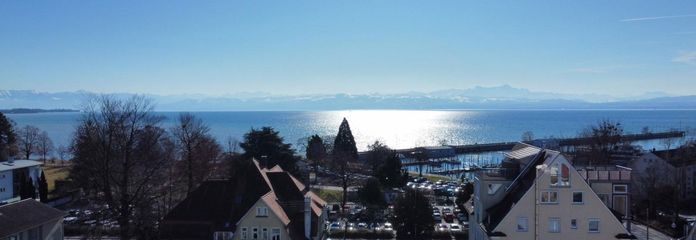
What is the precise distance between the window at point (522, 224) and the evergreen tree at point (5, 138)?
6443cm

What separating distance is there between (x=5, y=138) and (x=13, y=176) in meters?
19.8

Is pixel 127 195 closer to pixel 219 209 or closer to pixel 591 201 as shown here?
pixel 219 209

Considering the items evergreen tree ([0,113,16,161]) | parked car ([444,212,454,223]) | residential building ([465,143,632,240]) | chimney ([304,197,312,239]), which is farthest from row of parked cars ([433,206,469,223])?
evergreen tree ([0,113,16,161])

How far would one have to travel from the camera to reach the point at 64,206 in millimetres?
53906

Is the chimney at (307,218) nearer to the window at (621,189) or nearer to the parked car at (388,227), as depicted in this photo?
the window at (621,189)

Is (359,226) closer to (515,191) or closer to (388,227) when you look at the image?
(388,227)

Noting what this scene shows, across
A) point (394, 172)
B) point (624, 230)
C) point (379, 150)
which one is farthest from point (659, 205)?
point (379, 150)

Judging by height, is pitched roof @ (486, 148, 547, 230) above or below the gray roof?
above

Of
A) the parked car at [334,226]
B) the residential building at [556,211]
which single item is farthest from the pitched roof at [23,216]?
the residential building at [556,211]

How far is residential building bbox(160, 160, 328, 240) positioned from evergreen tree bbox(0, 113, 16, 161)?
4958cm

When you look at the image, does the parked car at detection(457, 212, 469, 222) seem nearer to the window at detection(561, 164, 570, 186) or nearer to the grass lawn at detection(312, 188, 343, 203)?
the grass lawn at detection(312, 188, 343, 203)

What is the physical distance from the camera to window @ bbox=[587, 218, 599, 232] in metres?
23.6

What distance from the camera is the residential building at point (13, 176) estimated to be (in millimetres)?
54253

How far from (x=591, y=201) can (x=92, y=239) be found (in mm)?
28956
